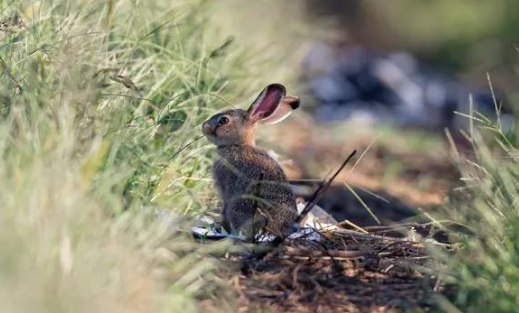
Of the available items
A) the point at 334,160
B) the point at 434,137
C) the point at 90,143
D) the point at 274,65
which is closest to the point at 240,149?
the point at 90,143

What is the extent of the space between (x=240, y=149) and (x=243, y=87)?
218 centimetres

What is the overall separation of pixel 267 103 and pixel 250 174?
0.74 m

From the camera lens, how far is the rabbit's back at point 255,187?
A: 6523mm

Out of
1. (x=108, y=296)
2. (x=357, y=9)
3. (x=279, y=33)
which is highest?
(x=108, y=296)

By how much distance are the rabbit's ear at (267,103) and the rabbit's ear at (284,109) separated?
0.03 metres

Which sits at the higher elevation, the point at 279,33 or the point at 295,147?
the point at 279,33

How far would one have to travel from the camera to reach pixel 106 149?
5.91m

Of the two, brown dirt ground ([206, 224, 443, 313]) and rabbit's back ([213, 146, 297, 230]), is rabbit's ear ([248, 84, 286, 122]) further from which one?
brown dirt ground ([206, 224, 443, 313])

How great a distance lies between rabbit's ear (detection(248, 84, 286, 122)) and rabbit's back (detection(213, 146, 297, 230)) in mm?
331

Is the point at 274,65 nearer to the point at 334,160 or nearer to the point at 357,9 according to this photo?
the point at 334,160

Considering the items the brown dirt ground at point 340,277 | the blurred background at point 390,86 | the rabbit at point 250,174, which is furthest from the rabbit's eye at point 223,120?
the brown dirt ground at point 340,277

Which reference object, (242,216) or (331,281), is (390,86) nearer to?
(242,216)

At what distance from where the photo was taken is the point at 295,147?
1288 centimetres

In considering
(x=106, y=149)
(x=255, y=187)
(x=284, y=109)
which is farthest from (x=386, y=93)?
(x=106, y=149)
